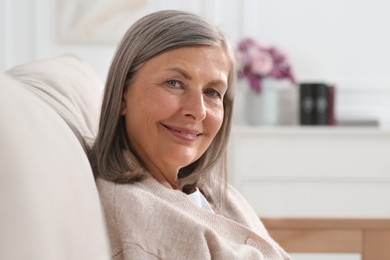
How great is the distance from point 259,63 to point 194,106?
124 inches

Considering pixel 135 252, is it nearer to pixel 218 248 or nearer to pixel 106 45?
pixel 218 248

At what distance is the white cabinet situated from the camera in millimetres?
4105

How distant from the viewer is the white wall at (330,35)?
4.61m

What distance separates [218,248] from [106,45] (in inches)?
144

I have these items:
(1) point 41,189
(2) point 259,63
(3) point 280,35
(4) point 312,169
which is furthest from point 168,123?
(3) point 280,35

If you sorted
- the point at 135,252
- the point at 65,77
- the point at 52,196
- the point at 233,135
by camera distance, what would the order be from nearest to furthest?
the point at 52,196 → the point at 135,252 → the point at 65,77 → the point at 233,135

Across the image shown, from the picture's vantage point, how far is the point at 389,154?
13.5ft

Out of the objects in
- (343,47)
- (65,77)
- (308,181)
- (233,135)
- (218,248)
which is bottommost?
(308,181)

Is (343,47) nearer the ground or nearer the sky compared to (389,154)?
nearer the sky

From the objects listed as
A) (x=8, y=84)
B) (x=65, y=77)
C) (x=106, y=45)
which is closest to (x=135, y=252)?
(x=8, y=84)

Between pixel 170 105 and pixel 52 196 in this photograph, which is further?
pixel 170 105

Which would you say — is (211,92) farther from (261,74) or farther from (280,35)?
(280,35)

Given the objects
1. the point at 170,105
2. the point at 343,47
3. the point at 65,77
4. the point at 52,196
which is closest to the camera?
the point at 52,196

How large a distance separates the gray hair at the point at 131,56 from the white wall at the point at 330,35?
3.34 metres
